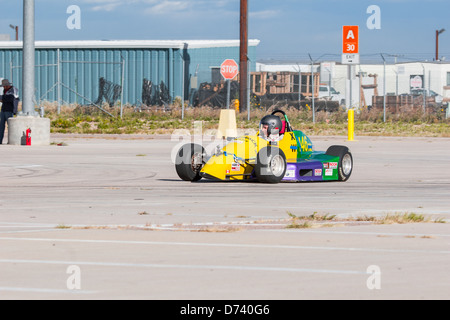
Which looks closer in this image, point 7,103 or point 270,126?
point 270,126

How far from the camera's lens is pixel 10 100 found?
28219 millimetres

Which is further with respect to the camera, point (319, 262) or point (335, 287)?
point (319, 262)

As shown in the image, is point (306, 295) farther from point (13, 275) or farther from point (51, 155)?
point (51, 155)

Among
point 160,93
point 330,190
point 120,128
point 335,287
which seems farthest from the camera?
point 160,93

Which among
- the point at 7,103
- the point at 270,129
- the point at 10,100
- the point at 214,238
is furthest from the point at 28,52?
the point at 214,238

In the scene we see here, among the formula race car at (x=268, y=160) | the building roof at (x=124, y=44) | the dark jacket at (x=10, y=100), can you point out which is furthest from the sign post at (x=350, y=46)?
the building roof at (x=124, y=44)

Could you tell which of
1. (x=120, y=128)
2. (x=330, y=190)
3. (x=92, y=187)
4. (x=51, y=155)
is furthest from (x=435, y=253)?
(x=120, y=128)

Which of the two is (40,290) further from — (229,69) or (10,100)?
(229,69)

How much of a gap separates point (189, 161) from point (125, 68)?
37.8 m

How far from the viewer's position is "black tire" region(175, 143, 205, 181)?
16.7m

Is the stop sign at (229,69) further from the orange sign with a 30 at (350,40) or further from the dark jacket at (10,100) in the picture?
the dark jacket at (10,100)

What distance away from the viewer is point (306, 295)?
21.9 feet

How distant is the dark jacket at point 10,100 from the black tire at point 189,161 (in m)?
12.7
